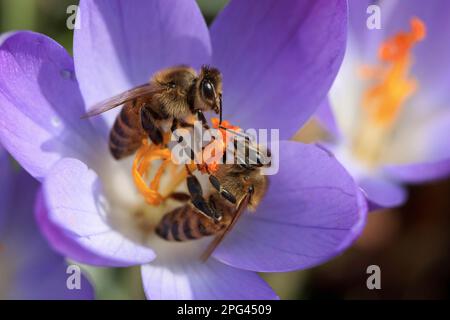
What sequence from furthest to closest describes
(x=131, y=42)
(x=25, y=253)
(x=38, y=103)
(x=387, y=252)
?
(x=387, y=252)
(x=25, y=253)
(x=131, y=42)
(x=38, y=103)

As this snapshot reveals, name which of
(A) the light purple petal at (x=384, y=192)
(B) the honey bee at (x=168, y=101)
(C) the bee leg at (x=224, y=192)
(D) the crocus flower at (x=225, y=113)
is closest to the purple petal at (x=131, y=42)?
(D) the crocus flower at (x=225, y=113)

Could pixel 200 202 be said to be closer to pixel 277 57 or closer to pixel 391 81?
pixel 277 57

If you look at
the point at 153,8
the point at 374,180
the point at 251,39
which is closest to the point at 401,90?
the point at 374,180

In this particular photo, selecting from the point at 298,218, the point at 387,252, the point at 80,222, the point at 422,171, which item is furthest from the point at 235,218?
the point at 387,252

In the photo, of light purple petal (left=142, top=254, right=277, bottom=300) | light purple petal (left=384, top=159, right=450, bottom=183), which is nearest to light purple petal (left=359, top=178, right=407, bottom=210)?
light purple petal (left=384, top=159, right=450, bottom=183)
